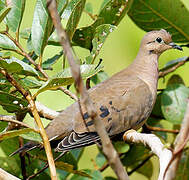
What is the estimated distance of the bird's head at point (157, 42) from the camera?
9.82ft

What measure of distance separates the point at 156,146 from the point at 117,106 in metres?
1.07

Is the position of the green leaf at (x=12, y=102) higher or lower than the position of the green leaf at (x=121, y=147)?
higher

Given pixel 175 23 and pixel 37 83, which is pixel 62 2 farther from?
pixel 175 23

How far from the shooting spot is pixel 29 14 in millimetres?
3178

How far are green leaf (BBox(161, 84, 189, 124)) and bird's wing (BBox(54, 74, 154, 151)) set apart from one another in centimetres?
9

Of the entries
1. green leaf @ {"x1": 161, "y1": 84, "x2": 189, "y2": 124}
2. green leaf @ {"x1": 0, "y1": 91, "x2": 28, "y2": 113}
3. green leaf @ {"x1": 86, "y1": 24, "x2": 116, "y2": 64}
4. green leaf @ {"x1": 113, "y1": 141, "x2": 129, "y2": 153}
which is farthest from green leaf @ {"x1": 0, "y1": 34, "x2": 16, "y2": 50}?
green leaf @ {"x1": 161, "y1": 84, "x2": 189, "y2": 124}

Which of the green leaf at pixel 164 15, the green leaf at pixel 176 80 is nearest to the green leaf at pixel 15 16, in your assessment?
the green leaf at pixel 164 15

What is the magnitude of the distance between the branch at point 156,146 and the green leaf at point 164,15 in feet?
3.15

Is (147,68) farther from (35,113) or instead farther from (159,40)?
(35,113)

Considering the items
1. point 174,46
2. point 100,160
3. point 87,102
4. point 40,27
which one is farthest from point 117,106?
point 87,102

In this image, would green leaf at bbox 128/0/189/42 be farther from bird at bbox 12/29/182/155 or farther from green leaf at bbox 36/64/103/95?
green leaf at bbox 36/64/103/95

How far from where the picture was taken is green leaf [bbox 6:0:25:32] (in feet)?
7.50

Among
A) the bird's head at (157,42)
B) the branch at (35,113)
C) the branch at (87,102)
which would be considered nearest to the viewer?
the branch at (87,102)

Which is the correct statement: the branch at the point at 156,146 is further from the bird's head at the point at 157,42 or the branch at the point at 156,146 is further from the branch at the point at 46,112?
the bird's head at the point at 157,42
